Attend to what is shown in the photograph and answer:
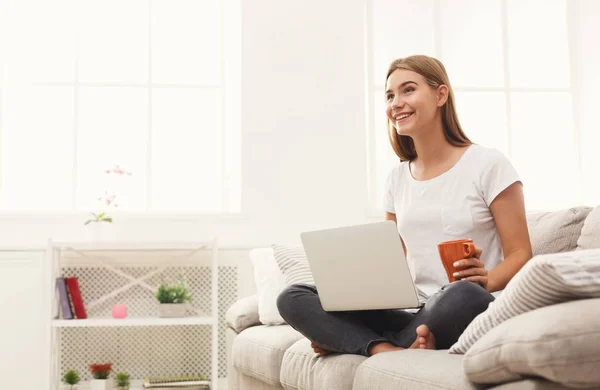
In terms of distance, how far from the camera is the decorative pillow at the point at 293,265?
9.48 ft

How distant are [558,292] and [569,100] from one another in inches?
142

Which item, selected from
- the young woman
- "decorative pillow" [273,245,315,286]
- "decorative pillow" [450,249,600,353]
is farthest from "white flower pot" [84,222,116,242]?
"decorative pillow" [450,249,600,353]

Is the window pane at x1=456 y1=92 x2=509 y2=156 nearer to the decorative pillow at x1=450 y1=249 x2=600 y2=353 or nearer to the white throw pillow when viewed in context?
the white throw pillow

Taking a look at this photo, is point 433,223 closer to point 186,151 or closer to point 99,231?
point 99,231

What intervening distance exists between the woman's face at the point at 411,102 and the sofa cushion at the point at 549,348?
105cm

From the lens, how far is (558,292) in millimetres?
1226

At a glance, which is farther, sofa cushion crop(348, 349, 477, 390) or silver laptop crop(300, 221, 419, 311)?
silver laptop crop(300, 221, 419, 311)

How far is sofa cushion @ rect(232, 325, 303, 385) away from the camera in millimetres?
2445

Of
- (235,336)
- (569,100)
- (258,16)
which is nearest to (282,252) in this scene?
(235,336)

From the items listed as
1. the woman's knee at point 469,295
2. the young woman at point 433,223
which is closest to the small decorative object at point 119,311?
the young woman at point 433,223

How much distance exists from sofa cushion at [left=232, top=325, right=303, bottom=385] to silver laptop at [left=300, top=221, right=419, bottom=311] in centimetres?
55

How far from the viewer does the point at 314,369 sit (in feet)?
6.48

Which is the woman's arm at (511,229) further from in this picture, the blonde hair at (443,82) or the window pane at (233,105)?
the window pane at (233,105)

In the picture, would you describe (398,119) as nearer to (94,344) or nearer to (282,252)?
(282,252)
